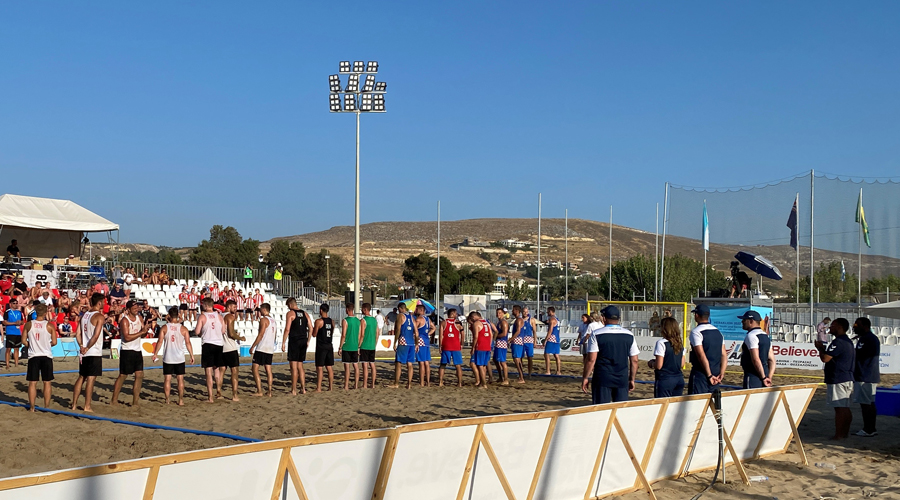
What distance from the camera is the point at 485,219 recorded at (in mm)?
153250

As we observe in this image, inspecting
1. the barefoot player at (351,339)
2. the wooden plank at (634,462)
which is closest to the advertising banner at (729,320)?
the barefoot player at (351,339)

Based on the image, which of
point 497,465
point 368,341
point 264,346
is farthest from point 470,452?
point 368,341

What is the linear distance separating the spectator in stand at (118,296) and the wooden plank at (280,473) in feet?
65.0

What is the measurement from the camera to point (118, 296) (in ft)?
76.1

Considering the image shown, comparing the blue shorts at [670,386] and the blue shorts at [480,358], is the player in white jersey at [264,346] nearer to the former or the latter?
the blue shorts at [480,358]

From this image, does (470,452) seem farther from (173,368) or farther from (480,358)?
(480,358)

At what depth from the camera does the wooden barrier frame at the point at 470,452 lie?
12.6ft

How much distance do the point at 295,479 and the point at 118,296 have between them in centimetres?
2062

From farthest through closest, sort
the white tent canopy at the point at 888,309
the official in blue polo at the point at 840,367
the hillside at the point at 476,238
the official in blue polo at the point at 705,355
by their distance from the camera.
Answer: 1. the hillside at the point at 476,238
2. the white tent canopy at the point at 888,309
3. the official in blue polo at the point at 840,367
4. the official in blue polo at the point at 705,355

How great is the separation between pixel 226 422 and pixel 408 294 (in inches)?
813

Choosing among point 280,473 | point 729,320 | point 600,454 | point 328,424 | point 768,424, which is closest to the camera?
point 280,473

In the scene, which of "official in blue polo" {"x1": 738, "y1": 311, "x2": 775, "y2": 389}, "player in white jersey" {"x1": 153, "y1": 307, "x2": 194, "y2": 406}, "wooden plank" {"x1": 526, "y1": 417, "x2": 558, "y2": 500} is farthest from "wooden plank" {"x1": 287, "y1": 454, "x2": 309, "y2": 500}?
"player in white jersey" {"x1": 153, "y1": 307, "x2": 194, "y2": 406}

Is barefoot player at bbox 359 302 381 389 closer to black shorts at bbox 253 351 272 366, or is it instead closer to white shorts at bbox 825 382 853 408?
black shorts at bbox 253 351 272 366

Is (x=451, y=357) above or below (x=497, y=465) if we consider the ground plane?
below
